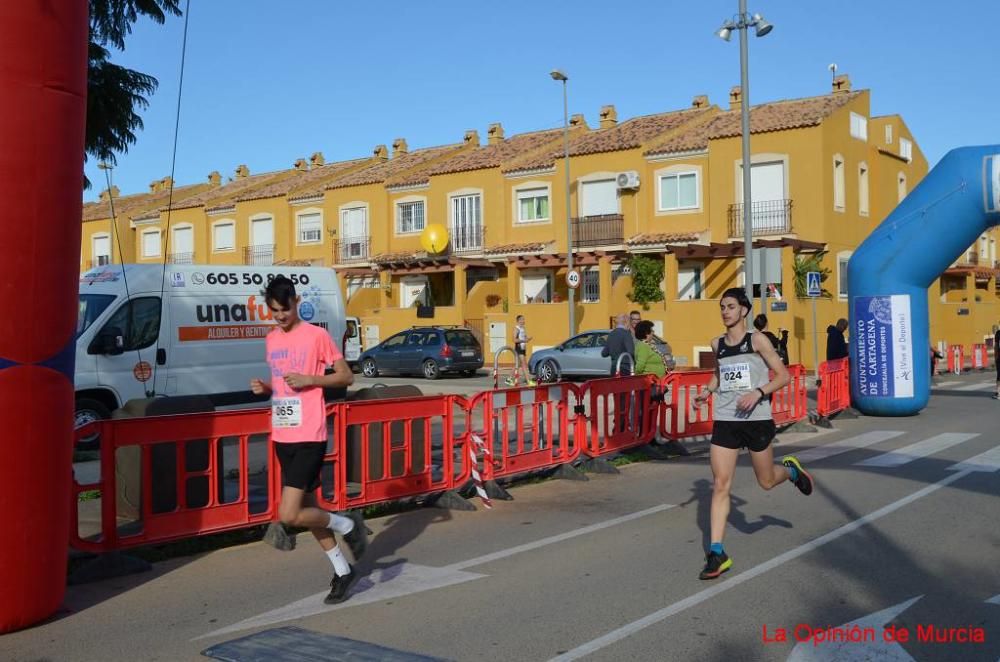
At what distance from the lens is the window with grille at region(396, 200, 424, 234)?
4341cm

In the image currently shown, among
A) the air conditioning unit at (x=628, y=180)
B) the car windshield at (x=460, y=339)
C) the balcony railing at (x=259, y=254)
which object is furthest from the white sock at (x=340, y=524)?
the balcony railing at (x=259, y=254)

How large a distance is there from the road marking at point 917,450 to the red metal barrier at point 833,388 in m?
2.23

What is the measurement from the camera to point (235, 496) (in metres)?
7.99

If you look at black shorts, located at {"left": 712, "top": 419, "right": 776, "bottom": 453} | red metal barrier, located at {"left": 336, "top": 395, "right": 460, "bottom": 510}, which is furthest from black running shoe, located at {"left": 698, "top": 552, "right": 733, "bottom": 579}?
red metal barrier, located at {"left": 336, "top": 395, "right": 460, "bottom": 510}

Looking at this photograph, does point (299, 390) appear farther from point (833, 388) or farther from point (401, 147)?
point (401, 147)

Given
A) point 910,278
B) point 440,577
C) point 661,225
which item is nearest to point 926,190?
point 910,278

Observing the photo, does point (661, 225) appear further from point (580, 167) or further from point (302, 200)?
point (302, 200)

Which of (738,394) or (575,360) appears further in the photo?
(575,360)

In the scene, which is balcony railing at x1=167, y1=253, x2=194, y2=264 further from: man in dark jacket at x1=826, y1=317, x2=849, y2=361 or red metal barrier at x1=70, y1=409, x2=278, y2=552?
red metal barrier at x1=70, y1=409, x2=278, y2=552

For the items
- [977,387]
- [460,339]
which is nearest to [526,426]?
[977,387]

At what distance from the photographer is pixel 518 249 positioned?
128 feet

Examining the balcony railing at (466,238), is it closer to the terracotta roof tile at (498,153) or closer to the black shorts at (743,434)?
the terracotta roof tile at (498,153)

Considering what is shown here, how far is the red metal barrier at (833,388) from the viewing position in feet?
55.1

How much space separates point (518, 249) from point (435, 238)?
388 cm
